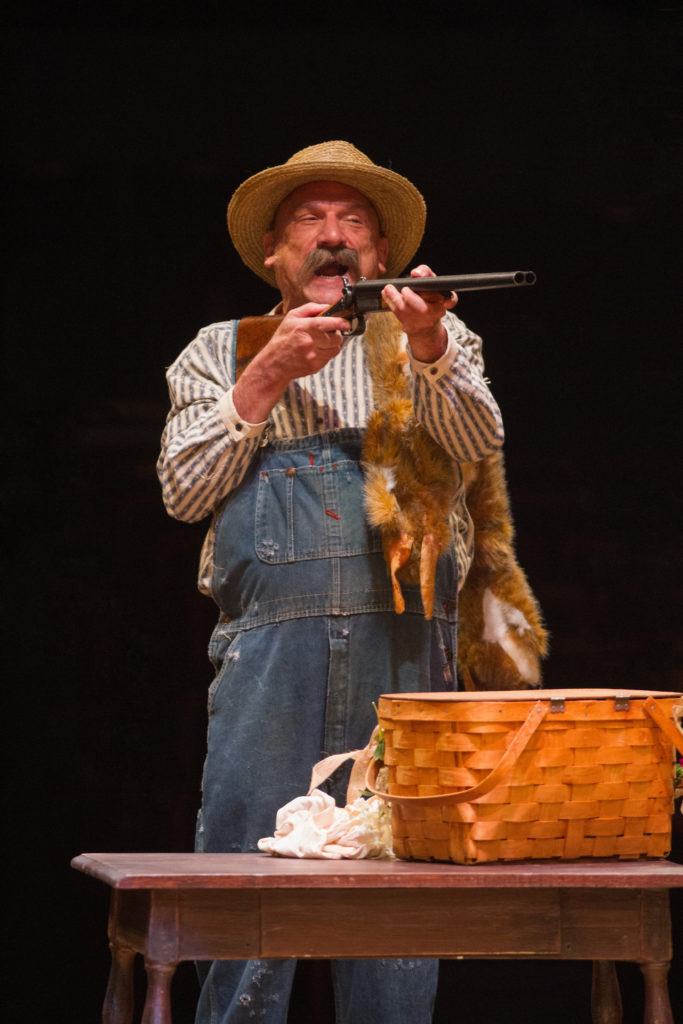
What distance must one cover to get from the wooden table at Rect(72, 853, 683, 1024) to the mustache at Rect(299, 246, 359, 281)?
3.90 ft

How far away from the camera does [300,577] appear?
2330mm

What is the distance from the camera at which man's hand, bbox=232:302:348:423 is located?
226 cm

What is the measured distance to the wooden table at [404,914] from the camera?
5.40 ft

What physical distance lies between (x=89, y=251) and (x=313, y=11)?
2.56 feet

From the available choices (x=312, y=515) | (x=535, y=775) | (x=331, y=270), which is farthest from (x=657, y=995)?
(x=331, y=270)

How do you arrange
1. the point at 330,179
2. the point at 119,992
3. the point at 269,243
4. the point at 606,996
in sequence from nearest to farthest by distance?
the point at 119,992
the point at 606,996
the point at 330,179
the point at 269,243

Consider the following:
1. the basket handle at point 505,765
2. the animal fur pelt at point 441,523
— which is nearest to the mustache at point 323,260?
the animal fur pelt at point 441,523

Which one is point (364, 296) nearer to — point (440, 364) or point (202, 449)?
point (440, 364)

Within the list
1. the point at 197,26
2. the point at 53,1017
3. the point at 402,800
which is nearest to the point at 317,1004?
the point at 53,1017

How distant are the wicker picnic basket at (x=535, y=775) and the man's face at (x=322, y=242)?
96cm

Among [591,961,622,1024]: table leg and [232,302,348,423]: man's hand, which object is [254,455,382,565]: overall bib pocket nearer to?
[232,302,348,423]: man's hand

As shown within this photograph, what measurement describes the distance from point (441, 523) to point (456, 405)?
0.20m

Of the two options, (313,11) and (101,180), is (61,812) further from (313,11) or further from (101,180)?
(313,11)

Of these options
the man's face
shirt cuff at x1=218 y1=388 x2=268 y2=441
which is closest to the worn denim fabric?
shirt cuff at x1=218 y1=388 x2=268 y2=441
